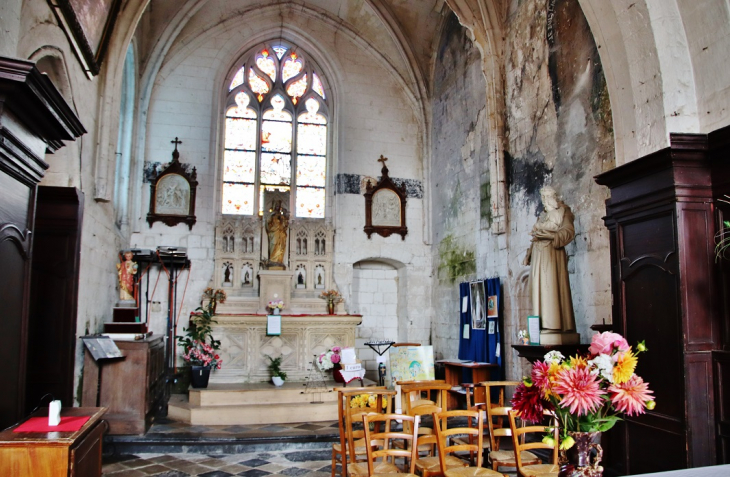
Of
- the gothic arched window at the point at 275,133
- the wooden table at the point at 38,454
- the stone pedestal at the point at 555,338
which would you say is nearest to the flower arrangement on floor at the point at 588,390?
the wooden table at the point at 38,454

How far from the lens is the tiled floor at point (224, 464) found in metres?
6.05

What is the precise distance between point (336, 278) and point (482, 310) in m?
3.19

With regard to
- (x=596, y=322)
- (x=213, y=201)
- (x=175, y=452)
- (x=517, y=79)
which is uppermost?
(x=517, y=79)

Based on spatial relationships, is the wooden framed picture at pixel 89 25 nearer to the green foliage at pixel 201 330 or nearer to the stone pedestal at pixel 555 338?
the green foliage at pixel 201 330

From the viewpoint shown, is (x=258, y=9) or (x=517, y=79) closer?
(x=517, y=79)

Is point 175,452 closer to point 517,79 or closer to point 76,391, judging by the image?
point 76,391

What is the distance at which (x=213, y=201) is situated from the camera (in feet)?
36.4

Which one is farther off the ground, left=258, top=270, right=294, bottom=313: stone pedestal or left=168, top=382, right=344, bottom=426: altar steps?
left=258, top=270, right=294, bottom=313: stone pedestal

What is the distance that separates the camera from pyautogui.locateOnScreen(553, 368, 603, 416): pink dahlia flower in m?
2.30

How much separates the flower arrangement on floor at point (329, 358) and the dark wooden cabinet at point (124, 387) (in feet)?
9.14

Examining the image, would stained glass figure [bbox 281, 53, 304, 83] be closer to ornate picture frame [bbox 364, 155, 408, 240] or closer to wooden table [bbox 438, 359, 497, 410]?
ornate picture frame [bbox 364, 155, 408, 240]

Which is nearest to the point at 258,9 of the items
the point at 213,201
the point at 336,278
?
the point at 213,201

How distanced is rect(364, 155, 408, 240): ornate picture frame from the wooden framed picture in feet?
18.3

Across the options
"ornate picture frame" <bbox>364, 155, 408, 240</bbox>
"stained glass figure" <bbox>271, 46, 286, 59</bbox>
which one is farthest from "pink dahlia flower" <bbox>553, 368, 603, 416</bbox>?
"stained glass figure" <bbox>271, 46, 286, 59</bbox>
